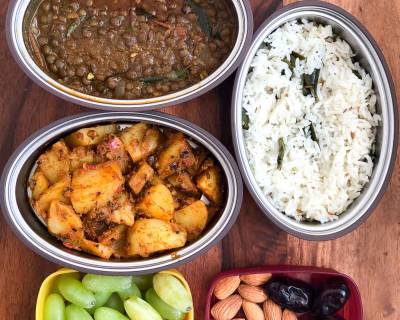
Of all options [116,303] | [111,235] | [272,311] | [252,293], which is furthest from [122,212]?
[272,311]

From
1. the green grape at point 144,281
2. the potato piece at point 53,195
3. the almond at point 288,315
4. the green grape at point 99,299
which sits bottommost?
the almond at point 288,315

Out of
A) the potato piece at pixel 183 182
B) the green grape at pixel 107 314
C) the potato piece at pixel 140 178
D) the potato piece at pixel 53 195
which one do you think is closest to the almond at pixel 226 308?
the green grape at pixel 107 314

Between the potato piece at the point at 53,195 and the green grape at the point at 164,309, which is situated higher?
the potato piece at the point at 53,195

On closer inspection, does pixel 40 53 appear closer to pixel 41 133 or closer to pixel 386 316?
pixel 41 133

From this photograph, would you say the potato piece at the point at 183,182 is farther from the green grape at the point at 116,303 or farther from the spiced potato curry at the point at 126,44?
the green grape at the point at 116,303

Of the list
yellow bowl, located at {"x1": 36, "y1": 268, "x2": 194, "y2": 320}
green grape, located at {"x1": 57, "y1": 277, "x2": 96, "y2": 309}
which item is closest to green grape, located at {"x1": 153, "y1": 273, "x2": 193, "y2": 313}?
yellow bowl, located at {"x1": 36, "y1": 268, "x2": 194, "y2": 320}

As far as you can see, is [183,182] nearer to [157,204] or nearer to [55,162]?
[157,204]
